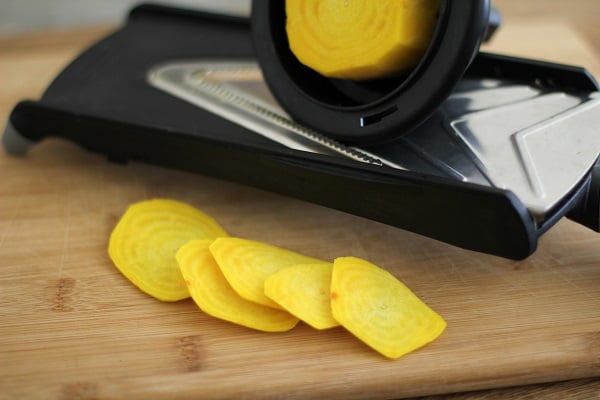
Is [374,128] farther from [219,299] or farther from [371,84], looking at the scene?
[219,299]

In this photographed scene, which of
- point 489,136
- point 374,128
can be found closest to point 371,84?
point 374,128

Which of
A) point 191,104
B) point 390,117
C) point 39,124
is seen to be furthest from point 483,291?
point 39,124

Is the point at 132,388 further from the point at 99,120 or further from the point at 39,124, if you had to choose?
the point at 39,124

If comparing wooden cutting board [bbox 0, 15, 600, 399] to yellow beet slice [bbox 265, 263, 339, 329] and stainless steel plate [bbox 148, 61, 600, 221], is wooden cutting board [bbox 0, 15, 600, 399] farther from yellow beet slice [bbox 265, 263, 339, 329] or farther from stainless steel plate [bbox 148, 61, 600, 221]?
stainless steel plate [bbox 148, 61, 600, 221]

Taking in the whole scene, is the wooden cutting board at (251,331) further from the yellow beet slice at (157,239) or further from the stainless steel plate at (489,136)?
the stainless steel plate at (489,136)

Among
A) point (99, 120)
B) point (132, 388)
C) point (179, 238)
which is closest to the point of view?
point (132, 388)

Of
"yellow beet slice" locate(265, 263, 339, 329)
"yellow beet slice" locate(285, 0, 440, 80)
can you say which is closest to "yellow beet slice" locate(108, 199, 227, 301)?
"yellow beet slice" locate(265, 263, 339, 329)
